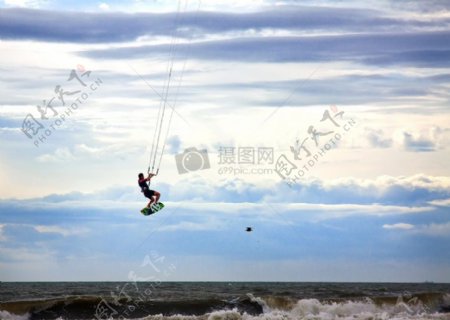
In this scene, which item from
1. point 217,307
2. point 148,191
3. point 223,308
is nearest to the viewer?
point 148,191

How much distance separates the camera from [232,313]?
37688mm

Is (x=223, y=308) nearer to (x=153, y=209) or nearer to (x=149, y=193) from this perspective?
(x=153, y=209)

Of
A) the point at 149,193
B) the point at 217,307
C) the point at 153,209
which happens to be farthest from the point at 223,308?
the point at 149,193

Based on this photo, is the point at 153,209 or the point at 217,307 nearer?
the point at 153,209

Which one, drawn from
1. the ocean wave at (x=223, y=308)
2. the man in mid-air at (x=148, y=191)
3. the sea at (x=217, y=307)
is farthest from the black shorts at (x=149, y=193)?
the ocean wave at (x=223, y=308)

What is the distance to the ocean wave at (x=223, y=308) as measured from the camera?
136 ft

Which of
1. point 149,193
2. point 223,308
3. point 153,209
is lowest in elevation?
point 223,308

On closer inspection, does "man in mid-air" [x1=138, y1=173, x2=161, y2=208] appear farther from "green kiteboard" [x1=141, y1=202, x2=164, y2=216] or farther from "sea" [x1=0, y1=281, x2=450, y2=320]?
"sea" [x1=0, y1=281, x2=450, y2=320]

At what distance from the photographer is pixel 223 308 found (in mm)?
45094

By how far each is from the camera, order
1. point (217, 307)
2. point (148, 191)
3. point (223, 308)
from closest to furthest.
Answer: point (148, 191) → point (223, 308) → point (217, 307)

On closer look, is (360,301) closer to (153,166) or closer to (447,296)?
(447,296)

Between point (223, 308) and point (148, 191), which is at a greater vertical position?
point (148, 191)

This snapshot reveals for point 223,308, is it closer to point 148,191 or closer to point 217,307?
point 217,307

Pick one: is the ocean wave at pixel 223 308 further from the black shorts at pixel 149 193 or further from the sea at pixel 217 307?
the black shorts at pixel 149 193
